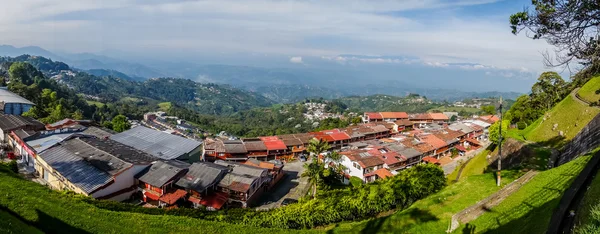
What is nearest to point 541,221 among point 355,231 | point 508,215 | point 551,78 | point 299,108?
point 508,215

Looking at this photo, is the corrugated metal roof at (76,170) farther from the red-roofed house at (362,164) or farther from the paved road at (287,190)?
the red-roofed house at (362,164)

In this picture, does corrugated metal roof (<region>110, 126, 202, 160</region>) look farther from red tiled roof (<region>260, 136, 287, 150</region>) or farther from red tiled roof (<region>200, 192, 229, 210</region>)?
red tiled roof (<region>260, 136, 287, 150</region>)

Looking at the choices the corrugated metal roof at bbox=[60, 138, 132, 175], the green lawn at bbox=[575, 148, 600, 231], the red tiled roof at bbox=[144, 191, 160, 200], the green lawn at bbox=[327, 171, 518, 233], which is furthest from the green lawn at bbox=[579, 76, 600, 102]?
the corrugated metal roof at bbox=[60, 138, 132, 175]

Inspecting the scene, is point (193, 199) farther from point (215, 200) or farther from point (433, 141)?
point (433, 141)

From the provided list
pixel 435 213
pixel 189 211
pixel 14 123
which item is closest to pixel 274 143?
pixel 189 211

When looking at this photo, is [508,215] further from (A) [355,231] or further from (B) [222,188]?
(B) [222,188]

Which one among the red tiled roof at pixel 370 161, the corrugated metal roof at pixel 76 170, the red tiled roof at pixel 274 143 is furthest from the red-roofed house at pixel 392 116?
the corrugated metal roof at pixel 76 170
